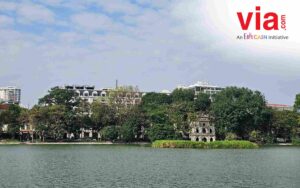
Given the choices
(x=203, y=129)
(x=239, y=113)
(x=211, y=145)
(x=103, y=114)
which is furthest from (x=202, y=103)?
(x=211, y=145)

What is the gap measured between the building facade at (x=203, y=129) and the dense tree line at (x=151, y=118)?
108cm

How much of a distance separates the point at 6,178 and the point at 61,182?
3425 mm

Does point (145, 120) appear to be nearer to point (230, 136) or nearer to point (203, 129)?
point (203, 129)

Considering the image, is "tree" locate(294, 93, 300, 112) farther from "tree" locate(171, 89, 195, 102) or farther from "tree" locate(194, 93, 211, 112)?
"tree" locate(171, 89, 195, 102)

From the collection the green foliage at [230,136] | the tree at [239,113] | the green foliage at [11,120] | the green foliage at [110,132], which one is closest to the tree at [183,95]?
the tree at [239,113]

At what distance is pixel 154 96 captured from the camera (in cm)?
10431

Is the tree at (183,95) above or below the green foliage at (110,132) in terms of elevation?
above

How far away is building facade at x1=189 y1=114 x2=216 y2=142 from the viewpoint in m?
90.3

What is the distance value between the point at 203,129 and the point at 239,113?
24.7 ft

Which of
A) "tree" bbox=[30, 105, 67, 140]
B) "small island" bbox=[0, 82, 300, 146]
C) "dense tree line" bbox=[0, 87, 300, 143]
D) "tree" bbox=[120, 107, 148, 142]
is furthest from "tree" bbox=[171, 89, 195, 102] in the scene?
"tree" bbox=[30, 105, 67, 140]

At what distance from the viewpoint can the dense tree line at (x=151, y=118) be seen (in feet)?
287

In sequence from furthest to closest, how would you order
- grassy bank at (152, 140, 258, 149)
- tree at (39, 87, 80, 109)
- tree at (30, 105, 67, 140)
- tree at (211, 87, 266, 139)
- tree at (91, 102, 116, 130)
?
tree at (39, 87, 80, 109) < tree at (91, 102, 116, 130) < tree at (211, 87, 266, 139) < tree at (30, 105, 67, 140) < grassy bank at (152, 140, 258, 149)

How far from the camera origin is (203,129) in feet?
302

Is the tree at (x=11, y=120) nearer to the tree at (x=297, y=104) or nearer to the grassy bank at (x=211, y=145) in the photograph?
the grassy bank at (x=211, y=145)
